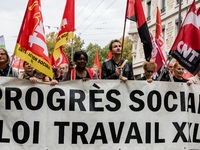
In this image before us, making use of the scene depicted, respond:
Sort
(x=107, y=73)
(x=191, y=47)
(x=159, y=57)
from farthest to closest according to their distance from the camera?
1. (x=159, y=57)
2. (x=107, y=73)
3. (x=191, y=47)

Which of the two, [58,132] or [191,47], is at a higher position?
[191,47]

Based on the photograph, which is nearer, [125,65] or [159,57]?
[125,65]

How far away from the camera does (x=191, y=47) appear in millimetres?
6867

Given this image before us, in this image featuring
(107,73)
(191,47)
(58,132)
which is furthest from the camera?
(107,73)

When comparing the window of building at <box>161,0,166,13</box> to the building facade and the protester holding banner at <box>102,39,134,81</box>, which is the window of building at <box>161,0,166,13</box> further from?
the protester holding banner at <box>102,39,134,81</box>

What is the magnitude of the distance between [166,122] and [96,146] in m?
0.94

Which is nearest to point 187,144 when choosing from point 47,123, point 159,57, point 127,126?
point 127,126

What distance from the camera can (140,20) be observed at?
711 cm

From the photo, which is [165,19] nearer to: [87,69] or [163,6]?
[163,6]

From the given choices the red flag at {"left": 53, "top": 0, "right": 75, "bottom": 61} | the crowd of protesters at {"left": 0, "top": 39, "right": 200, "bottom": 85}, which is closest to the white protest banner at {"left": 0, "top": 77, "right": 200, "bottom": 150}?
the crowd of protesters at {"left": 0, "top": 39, "right": 200, "bottom": 85}

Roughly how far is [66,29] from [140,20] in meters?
2.62

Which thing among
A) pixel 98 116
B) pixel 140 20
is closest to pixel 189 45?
pixel 140 20

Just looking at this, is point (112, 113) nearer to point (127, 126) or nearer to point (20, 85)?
point (127, 126)

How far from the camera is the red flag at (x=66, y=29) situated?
9234 millimetres
